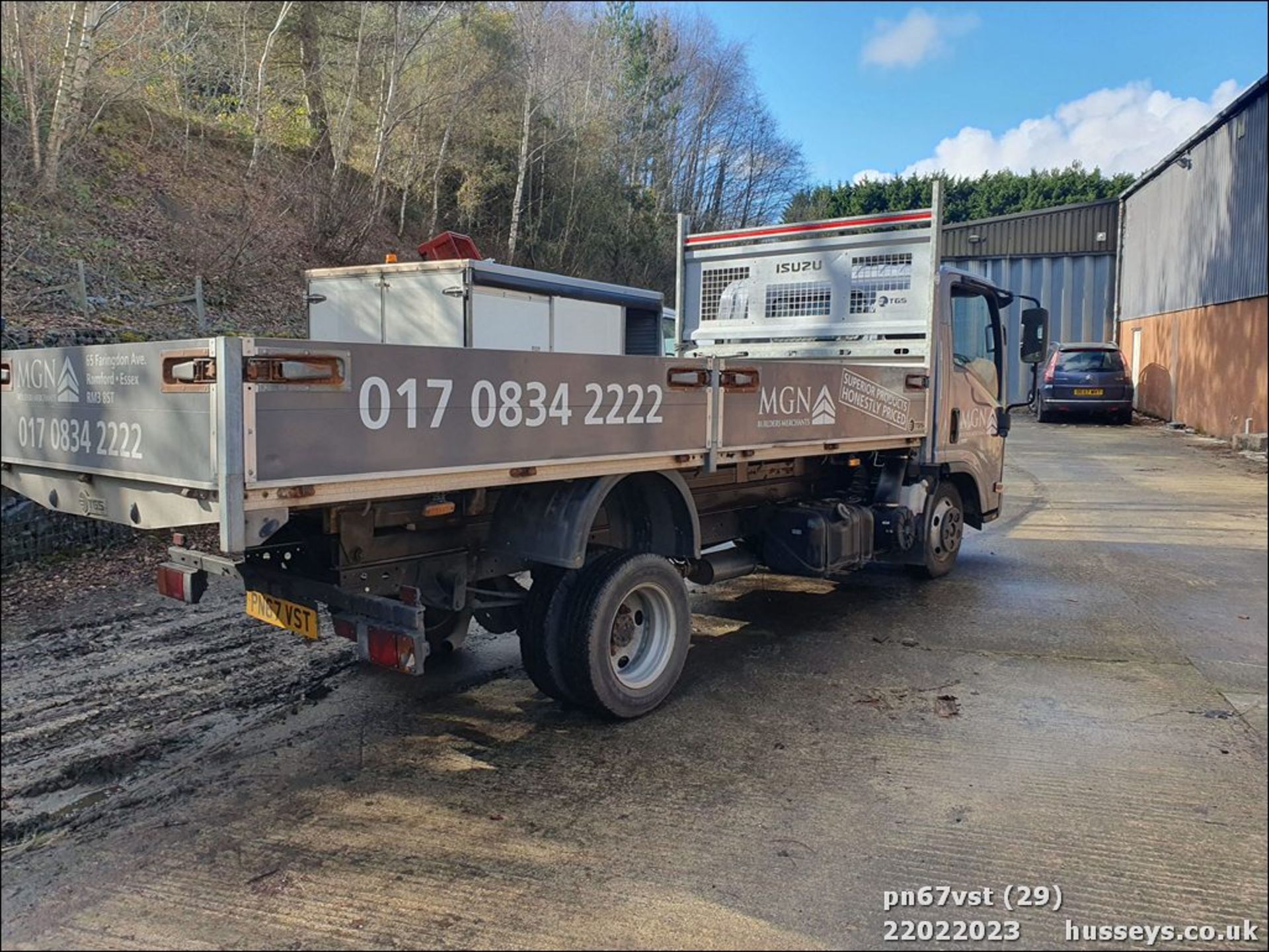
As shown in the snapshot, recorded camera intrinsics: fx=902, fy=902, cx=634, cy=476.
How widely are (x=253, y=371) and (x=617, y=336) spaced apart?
997 cm

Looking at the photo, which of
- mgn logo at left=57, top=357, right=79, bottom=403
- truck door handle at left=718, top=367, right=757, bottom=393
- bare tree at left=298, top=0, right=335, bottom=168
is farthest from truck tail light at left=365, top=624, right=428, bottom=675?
bare tree at left=298, top=0, right=335, bottom=168

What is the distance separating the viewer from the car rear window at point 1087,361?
1900cm

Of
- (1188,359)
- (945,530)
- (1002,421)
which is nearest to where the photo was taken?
(945,530)

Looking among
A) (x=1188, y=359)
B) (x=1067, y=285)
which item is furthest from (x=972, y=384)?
(x=1067, y=285)

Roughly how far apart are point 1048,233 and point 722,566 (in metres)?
23.9

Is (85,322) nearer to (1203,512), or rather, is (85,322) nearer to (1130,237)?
(1203,512)

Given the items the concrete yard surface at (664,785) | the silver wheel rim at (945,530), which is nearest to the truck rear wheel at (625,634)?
the concrete yard surface at (664,785)

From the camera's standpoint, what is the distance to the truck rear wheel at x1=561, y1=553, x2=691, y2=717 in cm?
437

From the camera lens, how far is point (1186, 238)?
1788 cm

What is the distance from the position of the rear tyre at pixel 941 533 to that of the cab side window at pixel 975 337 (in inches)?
40.5

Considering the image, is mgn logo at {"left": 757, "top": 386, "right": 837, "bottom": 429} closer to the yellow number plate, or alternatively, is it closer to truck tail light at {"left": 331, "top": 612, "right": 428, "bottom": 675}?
truck tail light at {"left": 331, "top": 612, "right": 428, "bottom": 675}

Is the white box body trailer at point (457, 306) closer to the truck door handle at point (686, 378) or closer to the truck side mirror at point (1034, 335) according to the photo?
the truck side mirror at point (1034, 335)

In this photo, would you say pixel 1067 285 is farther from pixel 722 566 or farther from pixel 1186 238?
pixel 722 566

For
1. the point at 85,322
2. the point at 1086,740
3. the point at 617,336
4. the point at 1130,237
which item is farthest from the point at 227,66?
the point at 1130,237
